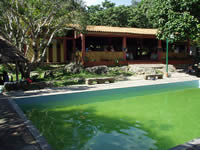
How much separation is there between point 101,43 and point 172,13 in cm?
907

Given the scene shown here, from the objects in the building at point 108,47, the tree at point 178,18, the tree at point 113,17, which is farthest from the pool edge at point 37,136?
the tree at point 113,17

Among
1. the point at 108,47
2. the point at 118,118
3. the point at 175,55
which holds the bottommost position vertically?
the point at 118,118

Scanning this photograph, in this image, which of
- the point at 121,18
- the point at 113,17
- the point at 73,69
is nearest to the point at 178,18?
the point at 73,69

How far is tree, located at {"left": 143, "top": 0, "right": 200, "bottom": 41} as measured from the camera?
42.2ft

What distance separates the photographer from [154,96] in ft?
33.6

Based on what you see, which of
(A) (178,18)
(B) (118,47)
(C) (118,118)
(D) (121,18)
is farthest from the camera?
(D) (121,18)

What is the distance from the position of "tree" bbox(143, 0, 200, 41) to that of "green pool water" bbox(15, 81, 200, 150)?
14.8 ft

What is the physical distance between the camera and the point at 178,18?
13.4 meters

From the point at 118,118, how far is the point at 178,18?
32.0ft

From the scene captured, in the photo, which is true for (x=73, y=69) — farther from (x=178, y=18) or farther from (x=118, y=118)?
(x=178, y=18)

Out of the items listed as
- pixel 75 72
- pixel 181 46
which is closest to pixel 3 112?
pixel 75 72

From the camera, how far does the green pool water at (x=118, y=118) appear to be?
5.18m

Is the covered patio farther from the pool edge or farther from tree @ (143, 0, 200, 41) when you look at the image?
the pool edge

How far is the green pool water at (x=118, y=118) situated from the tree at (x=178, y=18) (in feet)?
14.8
